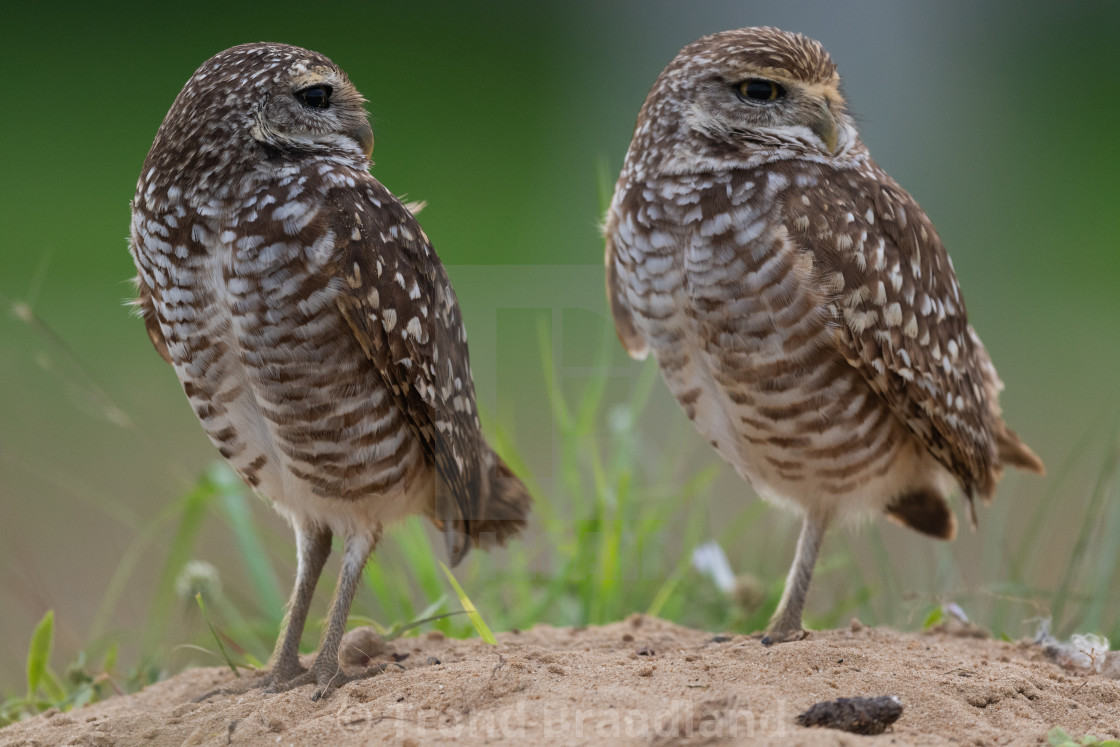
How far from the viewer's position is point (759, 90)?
12.0 ft

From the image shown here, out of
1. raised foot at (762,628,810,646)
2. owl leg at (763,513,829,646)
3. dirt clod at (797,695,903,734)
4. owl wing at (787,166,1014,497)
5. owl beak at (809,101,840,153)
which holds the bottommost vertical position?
dirt clod at (797,695,903,734)

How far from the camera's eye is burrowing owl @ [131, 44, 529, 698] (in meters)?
3.05

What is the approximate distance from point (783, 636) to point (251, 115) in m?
2.40

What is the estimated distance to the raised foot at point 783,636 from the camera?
3623mm

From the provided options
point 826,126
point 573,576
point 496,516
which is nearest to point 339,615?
point 496,516

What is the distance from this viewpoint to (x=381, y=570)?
451 centimetres

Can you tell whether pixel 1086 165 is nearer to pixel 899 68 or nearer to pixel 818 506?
pixel 899 68

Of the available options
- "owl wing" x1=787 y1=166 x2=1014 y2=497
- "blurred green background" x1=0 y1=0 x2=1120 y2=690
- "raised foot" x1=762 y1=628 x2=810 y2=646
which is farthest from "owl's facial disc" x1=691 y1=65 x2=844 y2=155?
"raised foot" x1=762 y1=628 x2=810 y2=646

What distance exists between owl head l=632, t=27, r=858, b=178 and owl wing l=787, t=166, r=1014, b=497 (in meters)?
0.20

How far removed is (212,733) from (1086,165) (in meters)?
11.7

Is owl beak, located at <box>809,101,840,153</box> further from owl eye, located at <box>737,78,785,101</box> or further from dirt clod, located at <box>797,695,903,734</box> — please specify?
dirt clod, located at <box>797,695,903,734</box>

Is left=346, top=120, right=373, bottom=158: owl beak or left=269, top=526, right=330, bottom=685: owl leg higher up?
left=346, top=120, right=373, bottom=158: owl beak

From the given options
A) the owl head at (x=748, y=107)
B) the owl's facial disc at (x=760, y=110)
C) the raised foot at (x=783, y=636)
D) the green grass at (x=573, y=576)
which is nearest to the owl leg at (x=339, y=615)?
the green grass at (x=573, y=576)

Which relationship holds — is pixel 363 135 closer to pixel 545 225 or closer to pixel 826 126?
pixel 826 126
